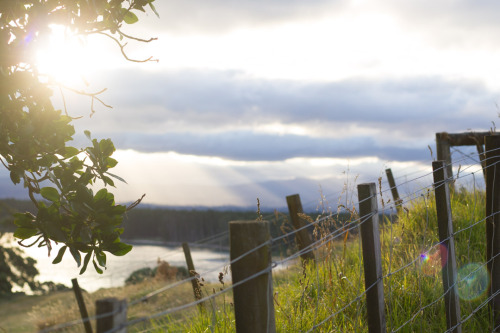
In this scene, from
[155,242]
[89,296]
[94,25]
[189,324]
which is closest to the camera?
[94,25]

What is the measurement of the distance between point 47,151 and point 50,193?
297 millimetres

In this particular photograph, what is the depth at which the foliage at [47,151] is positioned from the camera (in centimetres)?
306

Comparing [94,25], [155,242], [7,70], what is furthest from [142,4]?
[155,242]

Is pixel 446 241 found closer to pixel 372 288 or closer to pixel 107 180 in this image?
A: pixel 372 288

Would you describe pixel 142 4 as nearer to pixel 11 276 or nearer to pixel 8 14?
pixel 8 14

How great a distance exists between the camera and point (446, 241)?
371 cm

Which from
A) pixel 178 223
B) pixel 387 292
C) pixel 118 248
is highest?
pixel 118 248

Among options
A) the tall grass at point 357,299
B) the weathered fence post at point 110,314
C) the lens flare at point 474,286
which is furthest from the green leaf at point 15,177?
the lens flare at point 474,286

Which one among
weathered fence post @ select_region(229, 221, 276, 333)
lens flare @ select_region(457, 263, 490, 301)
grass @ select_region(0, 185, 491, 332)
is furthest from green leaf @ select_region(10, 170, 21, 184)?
lens flare @ select_region(457, 263, 490, 301)

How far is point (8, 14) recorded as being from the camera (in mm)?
3268

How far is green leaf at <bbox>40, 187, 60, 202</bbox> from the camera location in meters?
3.11

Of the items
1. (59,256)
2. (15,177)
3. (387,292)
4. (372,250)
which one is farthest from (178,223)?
(372,250)

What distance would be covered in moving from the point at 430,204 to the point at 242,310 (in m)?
5.64

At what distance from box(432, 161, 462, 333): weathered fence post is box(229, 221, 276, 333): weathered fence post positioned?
2.12 metres
